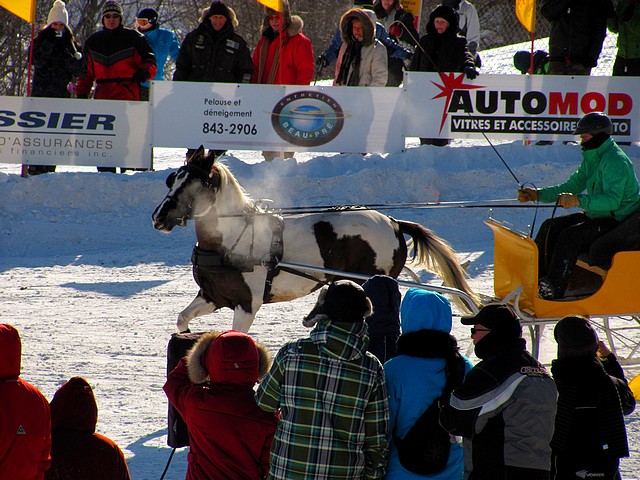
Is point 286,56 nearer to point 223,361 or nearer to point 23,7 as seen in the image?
point 23,7

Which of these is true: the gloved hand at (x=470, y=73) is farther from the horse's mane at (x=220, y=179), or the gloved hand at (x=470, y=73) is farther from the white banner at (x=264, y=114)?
the horse's mane at (x=220, y=179)

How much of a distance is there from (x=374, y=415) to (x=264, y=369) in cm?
54

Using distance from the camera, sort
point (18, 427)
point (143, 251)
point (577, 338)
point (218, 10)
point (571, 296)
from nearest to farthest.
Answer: point (18, 427) → point (577, 338) → point (571, 296) → point (143, 251) → point (218, 10)

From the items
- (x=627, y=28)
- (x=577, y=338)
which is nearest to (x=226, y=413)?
(x=577, y=338)

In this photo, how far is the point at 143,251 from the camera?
440 inches

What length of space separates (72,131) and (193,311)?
6.04 m

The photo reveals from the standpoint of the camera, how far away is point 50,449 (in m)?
3.25

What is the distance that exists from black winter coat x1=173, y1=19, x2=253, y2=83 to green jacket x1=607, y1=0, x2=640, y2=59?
5.23 meters

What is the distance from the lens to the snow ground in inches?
259

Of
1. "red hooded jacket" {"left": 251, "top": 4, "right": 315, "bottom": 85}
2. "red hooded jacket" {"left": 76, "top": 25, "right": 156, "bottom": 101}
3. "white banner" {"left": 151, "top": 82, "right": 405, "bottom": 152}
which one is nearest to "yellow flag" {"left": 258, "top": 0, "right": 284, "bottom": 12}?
"red hooded jacket" {"left": 251, "top": 4, "right": 315, "bottom": 85}

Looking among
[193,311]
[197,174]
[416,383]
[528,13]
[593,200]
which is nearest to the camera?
[416,383]

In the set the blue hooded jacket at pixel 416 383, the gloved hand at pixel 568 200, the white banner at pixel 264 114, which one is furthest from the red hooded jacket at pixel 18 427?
the white banner at pixel 264 114

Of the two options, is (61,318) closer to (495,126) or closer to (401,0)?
(495,126)

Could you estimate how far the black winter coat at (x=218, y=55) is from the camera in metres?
12.1
